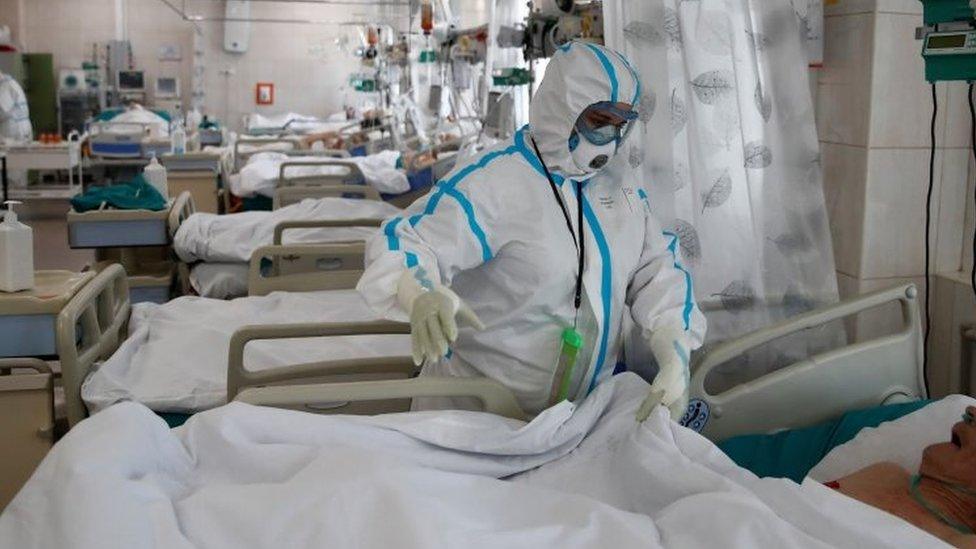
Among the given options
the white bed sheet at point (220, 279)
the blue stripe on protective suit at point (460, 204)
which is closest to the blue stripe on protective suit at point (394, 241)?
the blue stripe on protective suit at point (460, 204)

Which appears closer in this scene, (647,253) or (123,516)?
(123,516)

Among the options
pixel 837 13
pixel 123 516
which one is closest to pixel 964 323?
pixel 837 13

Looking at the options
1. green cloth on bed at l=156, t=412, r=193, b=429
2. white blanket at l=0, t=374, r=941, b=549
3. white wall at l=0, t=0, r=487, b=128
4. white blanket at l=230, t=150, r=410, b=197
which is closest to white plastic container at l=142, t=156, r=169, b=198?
white blanket at l=230, t=150, r=410, b=197

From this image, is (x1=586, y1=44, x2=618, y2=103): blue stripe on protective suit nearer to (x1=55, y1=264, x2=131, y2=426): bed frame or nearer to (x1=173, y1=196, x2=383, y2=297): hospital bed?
(x1=55, y1=264, x2=131, y2=426): bed frame

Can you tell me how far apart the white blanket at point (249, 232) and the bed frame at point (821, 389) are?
8.90 feet

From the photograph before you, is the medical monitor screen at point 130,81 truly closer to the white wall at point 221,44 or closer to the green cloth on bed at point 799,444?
the white wall at point 221,44

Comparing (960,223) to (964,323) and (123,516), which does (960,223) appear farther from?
(123,516)

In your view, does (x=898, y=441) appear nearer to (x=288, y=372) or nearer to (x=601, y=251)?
(x=601, y=251)

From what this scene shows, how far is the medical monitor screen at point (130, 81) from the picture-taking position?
41.7ft

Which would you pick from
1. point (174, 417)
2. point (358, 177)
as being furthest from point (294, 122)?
point (174, 417)

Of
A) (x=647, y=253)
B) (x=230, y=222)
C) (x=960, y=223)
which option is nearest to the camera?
(x=647, y=253)

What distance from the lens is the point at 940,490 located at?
2088 millimetres

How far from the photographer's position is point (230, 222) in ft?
17.4

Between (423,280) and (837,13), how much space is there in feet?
5.26
